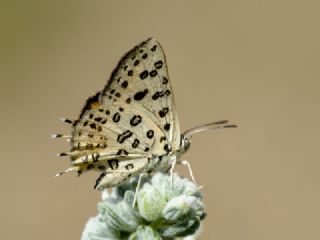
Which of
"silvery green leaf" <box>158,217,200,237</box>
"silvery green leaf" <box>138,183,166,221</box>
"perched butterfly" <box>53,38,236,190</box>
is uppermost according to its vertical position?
"perched butterfly" <box>53,38,236,190</box>

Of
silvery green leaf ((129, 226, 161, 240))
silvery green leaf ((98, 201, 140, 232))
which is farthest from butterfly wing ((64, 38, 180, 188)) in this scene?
silvery green leaf ((129, 226, 161, 240))

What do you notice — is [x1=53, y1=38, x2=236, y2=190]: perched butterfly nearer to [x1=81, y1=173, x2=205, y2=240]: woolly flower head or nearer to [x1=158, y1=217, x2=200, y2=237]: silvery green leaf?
[x1=81, y1=173, x2=205, y2=240]: woolly flower head

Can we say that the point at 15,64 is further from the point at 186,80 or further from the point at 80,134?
the point at 80,134

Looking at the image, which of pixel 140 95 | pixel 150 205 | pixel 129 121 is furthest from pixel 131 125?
pixel 150 205

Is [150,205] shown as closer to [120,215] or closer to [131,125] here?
[120,215]

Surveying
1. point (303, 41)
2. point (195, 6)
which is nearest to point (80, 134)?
point (303, 41)

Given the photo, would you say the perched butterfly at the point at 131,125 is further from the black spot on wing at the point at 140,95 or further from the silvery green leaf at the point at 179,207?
the silvery green leaf at the point at 179,207
